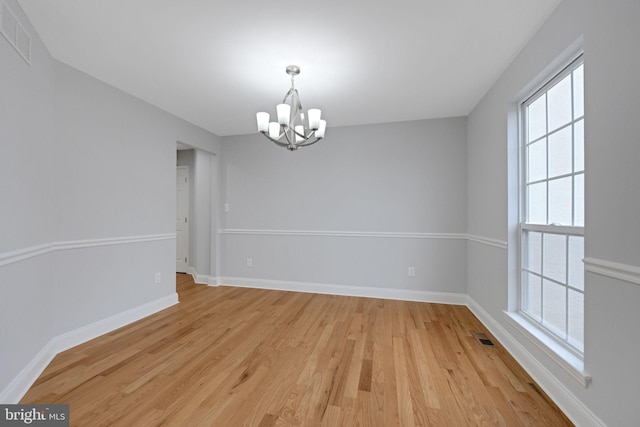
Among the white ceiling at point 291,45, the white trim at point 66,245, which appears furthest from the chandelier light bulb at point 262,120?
the white trim at point 66,245

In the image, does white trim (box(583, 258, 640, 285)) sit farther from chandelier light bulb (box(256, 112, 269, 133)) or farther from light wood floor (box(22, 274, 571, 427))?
chandelier light bulb (box(256, 112, 269, 133))

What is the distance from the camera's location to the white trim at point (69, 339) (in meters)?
1.55

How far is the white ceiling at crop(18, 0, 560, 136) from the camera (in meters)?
1.61

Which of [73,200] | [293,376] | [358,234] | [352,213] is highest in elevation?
[73,200]

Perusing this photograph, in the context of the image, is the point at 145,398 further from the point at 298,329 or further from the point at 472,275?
the point at 472,275

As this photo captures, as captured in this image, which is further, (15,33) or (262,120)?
(262,120)

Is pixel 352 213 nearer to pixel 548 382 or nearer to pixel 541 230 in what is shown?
pixel 541 230

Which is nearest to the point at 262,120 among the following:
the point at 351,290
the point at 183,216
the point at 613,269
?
the point at 613,269

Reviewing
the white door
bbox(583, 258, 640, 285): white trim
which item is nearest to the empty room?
bbox(583, 258, 640, 285): white trim

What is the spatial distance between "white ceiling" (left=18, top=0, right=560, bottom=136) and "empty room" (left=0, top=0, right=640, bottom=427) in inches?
0.8

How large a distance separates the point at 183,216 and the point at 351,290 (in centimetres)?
346

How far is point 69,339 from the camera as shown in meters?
2.20

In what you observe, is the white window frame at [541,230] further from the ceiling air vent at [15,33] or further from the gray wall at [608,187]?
the ceiling air vent at [15,33]

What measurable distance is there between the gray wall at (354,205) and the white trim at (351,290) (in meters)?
0.07
